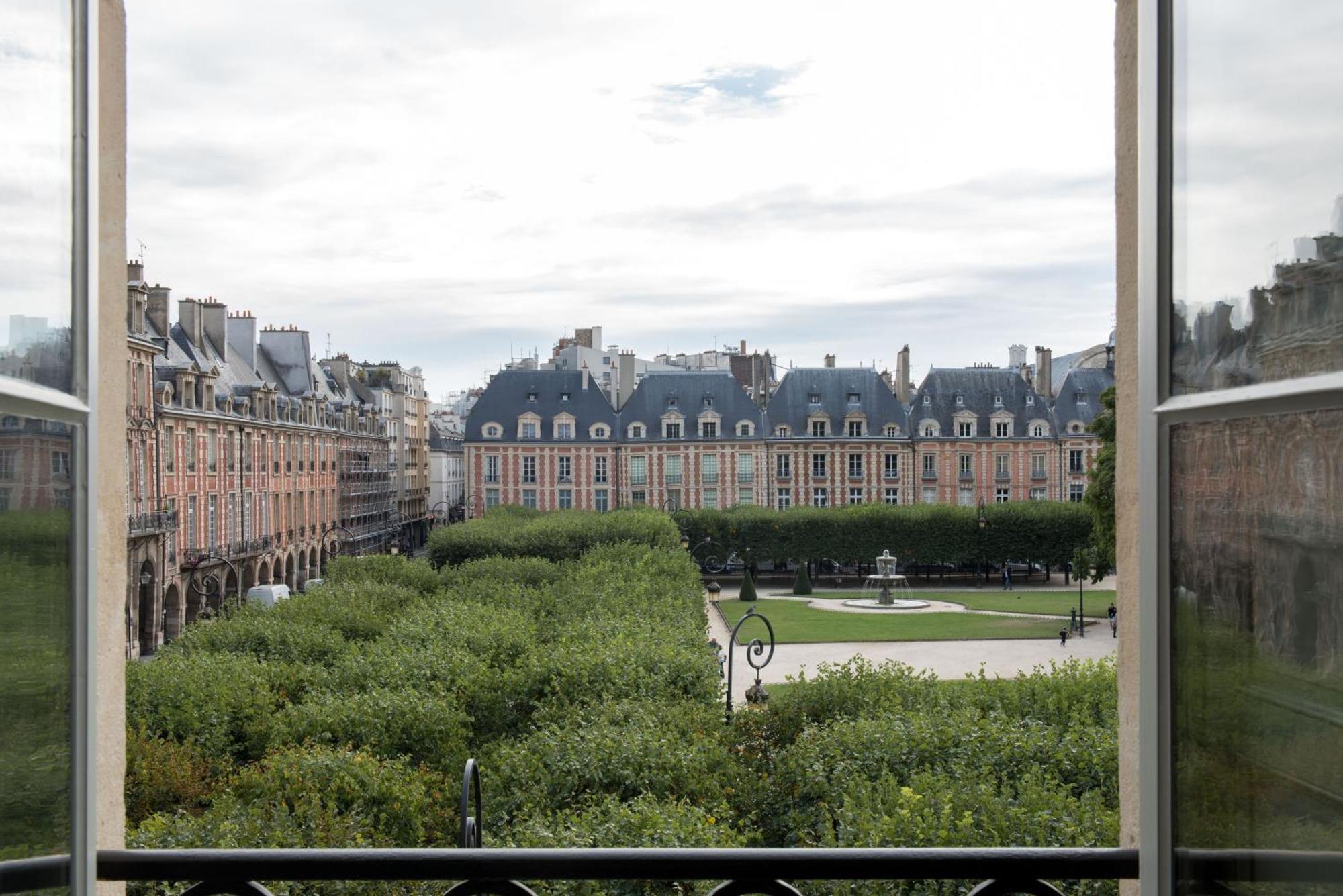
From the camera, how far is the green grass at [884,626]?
27.7 m

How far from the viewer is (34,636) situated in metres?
1.62

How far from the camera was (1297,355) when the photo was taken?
139cm

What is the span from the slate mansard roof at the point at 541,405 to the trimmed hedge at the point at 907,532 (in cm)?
919

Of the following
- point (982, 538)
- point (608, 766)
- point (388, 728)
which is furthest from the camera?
point (982, 538)

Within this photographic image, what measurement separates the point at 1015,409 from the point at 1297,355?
52.6 meters

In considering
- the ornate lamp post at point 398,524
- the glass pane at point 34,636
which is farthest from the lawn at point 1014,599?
the glass pane at point 34,636

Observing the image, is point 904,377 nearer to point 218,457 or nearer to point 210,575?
point 218,457

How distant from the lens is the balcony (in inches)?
1117

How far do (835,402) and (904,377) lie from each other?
355 centimetres

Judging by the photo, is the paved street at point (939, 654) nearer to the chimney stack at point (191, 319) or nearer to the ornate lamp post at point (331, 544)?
the chimney stack at point (191, 319)

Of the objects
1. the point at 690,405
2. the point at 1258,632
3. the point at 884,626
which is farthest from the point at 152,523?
the point at 1258,632

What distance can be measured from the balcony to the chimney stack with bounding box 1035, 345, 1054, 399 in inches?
1493

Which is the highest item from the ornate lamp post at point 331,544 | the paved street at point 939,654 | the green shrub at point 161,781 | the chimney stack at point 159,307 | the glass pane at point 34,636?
the chimney stack at point 159,307

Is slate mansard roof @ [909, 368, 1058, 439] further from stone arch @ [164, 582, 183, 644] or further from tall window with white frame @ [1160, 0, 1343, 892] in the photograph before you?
tall window with white frame @ [1160, 0, 1343, 892]
